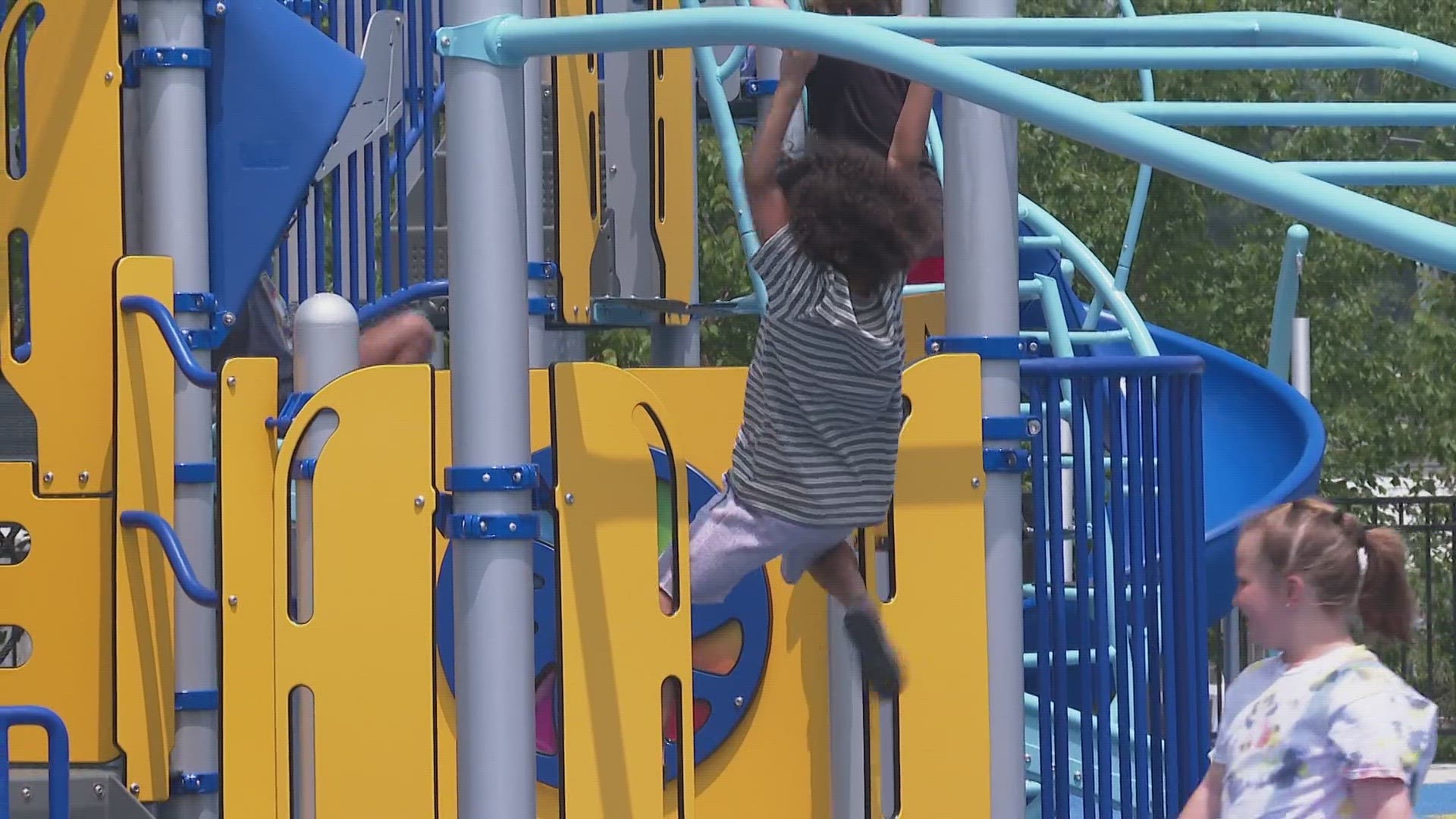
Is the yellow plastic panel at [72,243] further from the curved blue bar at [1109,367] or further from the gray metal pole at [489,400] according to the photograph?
the curved blue bar at [1109,367]

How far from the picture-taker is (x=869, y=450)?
3578mm

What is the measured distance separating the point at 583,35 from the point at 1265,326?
11654 mm

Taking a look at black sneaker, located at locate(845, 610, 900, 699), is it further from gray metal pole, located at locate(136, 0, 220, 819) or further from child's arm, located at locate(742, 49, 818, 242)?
gray metal pole, located at locate(136, 0, 220, 819)

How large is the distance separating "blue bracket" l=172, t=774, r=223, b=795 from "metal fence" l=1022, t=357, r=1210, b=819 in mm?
1883

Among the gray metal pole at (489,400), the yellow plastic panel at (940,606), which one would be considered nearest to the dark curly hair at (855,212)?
the yellow plastic panel at (940,606)

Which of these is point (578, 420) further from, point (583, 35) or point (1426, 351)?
point (1426, 351)

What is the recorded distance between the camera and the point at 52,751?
3.88 meters

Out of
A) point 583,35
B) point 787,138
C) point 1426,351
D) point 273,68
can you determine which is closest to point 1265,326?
point 1426,351

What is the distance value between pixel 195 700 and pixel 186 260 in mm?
1014

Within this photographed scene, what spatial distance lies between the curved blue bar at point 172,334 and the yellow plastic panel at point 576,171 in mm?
1104

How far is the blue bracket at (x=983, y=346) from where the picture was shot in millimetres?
3670

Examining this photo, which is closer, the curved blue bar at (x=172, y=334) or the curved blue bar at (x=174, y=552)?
the curved blue bar at (x=174, y=552)

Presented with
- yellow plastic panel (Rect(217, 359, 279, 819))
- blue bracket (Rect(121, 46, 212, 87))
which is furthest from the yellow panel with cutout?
blue bracket (Rect(121, 46, 212, 87))

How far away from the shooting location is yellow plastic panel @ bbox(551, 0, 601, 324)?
5195 millimetres
